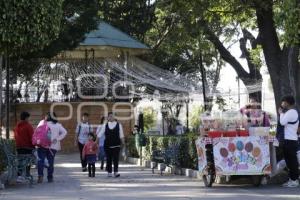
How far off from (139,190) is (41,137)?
3245 mm

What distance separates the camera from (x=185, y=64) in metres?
43.2

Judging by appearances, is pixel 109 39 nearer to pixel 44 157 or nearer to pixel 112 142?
pixel 112 142

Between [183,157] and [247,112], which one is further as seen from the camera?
[183,157]

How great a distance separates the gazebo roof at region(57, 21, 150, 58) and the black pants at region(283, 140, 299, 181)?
63.4ft

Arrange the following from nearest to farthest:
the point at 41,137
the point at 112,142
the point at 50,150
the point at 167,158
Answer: the point at 41,137, the point at 50,150, the point at 112,142, the point at 167,158

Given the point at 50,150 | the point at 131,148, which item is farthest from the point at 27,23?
the point at 131,148

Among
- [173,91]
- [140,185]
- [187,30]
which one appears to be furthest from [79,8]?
[173,91]

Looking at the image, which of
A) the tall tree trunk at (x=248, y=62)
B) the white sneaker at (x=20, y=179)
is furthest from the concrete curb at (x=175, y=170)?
the tall tree trunk at (x=248, y=62)

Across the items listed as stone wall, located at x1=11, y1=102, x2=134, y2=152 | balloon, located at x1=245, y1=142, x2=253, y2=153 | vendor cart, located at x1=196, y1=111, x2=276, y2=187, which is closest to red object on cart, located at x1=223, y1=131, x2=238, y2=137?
vendor cart, located at x1=196, y1=111, x2=276, y2=187

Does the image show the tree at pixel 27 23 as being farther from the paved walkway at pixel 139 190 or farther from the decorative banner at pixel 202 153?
the decorative banner at pixel 202 153

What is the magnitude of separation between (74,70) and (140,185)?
17.2m

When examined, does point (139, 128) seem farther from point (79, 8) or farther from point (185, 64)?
point (185, 64)

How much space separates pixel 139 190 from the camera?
13.4 metres

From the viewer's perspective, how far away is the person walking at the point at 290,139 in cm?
1317
